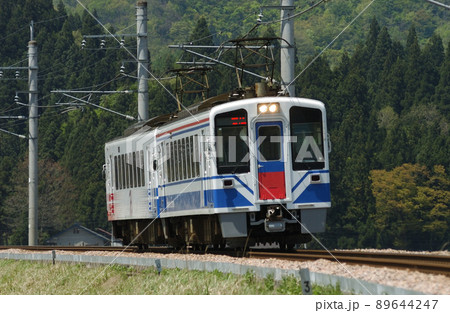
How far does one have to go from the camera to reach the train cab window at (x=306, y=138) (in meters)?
21.6

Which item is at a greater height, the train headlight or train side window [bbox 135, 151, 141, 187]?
the train headlight

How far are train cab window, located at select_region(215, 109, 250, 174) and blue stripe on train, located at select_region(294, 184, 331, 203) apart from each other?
123cm

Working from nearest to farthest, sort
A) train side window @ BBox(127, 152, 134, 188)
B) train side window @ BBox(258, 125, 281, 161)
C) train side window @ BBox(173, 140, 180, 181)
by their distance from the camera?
train side window @ BBox(258, 125, 281, 161) < train side window @ BBox(173, 140, 180, 181) < train side window @ BBox(127, 152, 134, 188)

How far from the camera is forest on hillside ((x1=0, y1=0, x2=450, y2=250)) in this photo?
10125 centimetres

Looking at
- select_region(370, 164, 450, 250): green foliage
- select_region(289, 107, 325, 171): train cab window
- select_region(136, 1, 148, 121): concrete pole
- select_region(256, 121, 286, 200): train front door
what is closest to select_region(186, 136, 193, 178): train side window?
select_region(256, 121, 286, 200): train front door

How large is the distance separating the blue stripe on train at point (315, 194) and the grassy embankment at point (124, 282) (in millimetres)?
3777

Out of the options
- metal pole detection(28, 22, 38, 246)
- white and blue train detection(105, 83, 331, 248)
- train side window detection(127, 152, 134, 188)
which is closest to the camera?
white and blue train detection(105, 83, 331, 248)

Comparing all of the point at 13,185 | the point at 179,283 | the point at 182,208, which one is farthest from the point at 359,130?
the point at 179,283

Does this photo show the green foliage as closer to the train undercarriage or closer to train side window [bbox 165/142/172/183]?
the train undercarriage

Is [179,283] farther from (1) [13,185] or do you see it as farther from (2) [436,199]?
(1) [13,185]

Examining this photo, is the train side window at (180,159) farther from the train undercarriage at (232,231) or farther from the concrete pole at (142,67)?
the concrete pole at (142,67)

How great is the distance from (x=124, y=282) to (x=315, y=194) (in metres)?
4.80

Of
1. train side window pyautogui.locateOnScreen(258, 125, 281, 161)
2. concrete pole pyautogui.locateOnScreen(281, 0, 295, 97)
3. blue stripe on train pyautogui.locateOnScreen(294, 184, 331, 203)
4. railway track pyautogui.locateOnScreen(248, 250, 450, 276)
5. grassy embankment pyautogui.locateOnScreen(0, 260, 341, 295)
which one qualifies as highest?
concrete pole pyautogui.locateOnScreen(281, 0, 295, 97)

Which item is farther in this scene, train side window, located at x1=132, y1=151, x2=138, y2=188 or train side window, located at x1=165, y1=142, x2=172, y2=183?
train side window, located at x1=132, y1=151, x2=138, y2=188
